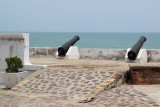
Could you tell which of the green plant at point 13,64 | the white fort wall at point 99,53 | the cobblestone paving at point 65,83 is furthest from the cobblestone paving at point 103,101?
the white fort wall at point 99,53

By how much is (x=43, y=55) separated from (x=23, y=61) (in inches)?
250

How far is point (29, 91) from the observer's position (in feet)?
41.1

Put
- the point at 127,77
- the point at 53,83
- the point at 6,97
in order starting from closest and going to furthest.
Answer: the point at 6,97, the point at 53,83, the point at 127,77

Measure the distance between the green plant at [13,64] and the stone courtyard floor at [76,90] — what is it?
0.52 metres

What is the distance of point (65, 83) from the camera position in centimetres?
1293

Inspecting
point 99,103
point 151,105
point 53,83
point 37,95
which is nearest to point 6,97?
point 37,95

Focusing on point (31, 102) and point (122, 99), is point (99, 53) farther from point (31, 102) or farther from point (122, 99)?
point (31, 102)

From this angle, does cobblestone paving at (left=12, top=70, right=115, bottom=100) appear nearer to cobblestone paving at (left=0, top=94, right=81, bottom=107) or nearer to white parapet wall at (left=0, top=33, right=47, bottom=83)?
cobblestone paving at (left=0, top=94, right=81, bottom=107)

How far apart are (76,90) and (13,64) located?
2.52m

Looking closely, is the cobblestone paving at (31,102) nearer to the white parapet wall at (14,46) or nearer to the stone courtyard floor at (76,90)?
the stone courtyard floor at (76,90)

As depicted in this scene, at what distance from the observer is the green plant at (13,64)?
13651 mm

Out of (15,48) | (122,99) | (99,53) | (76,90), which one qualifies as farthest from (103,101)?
(99,53)

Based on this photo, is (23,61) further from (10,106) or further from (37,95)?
(10,106)

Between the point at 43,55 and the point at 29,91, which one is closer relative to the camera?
the point at 29,91
